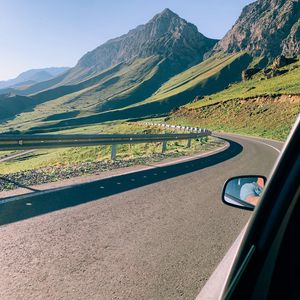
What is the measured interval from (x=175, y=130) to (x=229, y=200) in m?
41.1

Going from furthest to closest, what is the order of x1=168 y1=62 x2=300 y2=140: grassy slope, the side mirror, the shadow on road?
x1=168 y1=62 x2=300 y2=140: grassy slope → the shadow on road → the side mirror

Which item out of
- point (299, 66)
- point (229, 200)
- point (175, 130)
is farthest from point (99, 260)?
point (299, 66)

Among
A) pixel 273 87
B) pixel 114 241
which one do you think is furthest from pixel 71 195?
pixel 273 87

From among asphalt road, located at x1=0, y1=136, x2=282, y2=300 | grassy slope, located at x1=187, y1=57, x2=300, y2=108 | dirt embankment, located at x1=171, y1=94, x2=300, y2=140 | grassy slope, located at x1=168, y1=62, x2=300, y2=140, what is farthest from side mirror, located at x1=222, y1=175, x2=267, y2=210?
grassy slope, located at x1=187, y1=57, x2=300, y2=108

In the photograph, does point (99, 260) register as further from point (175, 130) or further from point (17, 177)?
point (175, 130)

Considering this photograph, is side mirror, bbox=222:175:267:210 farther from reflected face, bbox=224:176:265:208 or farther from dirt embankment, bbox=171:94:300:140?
dirt embankment, bbox=171:94:300:140

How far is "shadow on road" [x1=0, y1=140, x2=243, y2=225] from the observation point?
6.49 metres

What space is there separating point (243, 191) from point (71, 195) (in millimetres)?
5521

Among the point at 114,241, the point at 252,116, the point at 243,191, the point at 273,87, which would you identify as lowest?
the point at 252,116

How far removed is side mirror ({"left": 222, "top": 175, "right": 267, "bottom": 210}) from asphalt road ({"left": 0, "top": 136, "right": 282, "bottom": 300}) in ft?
4.34

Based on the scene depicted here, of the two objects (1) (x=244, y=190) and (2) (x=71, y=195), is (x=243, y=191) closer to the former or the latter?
(1) (x=244, y=190)

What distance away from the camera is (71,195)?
26.0 ft

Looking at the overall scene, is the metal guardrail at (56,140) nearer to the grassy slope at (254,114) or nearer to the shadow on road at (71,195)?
the shadow on road at (71,195)

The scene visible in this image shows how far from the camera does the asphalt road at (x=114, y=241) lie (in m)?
3.86
